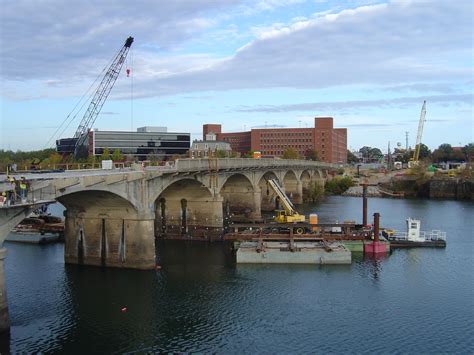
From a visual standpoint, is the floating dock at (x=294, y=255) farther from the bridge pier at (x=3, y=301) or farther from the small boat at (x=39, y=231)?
the small boat at (x=39, y=231)

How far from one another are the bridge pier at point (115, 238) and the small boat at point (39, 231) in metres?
16.7

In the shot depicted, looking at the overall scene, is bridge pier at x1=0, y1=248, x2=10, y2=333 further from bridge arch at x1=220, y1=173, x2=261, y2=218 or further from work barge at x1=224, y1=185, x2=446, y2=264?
bridge arch at x1=220, y1=173, x2=261, y2=218

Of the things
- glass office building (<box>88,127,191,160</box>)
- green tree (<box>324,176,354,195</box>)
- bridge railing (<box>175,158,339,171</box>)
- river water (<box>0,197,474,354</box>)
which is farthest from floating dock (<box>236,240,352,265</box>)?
glass office building (<box>88,127,191,160</box>)

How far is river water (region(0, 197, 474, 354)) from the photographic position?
3334 centimetres

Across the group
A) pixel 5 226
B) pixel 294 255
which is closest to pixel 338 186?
pixel 294 255

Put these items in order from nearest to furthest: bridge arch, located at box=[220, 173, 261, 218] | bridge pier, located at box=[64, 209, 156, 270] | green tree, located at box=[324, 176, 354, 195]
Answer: bridge pier, located at box=[64, 209, 156, 270] < bridge arch, located at box=[220, 173, 261, 218] < green tree, located at box=[324, 176, 354, 195]

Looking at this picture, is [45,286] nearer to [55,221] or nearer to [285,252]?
[285,252]

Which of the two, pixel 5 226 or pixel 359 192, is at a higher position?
pixel 5 226

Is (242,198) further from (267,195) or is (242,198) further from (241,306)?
(241,306)

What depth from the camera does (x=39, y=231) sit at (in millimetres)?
68812

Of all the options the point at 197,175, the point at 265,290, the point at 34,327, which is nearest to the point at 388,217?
the point at 197,175

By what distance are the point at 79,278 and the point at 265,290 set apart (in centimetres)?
1737

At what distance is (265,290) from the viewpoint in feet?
146

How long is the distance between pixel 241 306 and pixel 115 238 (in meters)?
16.6
